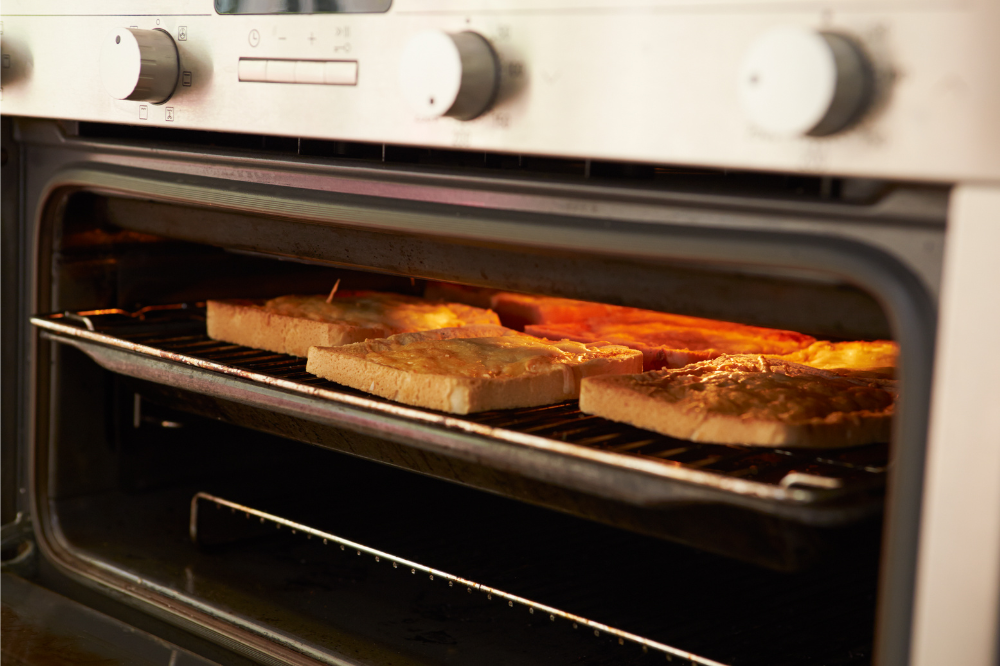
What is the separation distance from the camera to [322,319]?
141 centimetres

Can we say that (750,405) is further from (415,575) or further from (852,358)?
(415,575)

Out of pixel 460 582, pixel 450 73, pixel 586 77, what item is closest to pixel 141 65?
pixel 450 73

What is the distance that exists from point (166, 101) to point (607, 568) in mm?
869

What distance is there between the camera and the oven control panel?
25.1 inches

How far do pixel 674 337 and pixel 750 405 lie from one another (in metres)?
0.41

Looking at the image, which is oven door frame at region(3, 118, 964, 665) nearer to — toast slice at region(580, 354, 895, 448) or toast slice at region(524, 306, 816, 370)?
toast slice at region(580, 354, 895, 448)

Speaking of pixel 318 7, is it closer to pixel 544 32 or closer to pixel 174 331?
pixel 544 32

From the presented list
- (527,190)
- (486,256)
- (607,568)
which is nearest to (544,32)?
(527,190)

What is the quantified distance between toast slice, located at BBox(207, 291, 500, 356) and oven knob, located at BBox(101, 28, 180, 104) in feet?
1.23

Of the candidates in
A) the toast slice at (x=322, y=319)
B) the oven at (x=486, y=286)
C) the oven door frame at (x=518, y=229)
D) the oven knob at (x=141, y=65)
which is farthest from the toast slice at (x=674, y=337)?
the oven knob at (x=141, y=65)

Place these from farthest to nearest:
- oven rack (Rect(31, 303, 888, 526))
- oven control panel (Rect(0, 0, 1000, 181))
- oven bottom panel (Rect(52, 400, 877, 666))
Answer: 1. oven bottom panel (Rect(52, 400, 877, 666))
2. oven rack (Rect(31, 303, 888, 526))
3. oven control panel (Rect(0, 0, 1000, 181))

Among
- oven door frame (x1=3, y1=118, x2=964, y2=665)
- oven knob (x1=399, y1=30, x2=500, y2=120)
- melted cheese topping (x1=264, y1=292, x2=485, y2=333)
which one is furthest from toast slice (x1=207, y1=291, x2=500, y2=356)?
oven knob (x1=399, y1=30, x2=500, y2=120)

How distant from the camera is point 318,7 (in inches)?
38.3

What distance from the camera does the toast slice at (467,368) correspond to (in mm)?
1068
